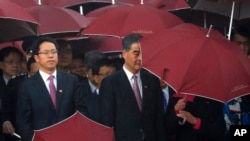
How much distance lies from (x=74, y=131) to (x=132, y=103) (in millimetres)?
1265

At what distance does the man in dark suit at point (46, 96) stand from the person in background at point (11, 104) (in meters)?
0.84

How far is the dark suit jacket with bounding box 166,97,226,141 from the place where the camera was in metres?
8.21

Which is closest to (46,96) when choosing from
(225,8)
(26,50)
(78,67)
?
(26,50)

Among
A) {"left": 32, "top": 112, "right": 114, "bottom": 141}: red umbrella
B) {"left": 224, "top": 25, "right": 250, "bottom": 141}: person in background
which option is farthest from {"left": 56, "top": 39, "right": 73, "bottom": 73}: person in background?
{"left": 32, "top": 112, "right": 114, "bottom": 141}: red umbrella

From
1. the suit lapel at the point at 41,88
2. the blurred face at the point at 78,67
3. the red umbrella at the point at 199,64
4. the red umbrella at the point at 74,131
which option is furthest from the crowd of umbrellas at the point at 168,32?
the red umbrella at the point at 74,131

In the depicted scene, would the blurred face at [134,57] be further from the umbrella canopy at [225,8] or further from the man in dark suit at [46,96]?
the umbrella canopy at [225,8]

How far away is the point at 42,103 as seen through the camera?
8039mm

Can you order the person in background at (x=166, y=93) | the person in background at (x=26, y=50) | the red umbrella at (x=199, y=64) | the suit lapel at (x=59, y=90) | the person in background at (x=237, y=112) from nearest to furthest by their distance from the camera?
the red umbrella at (x=199, y=64) → the suit lapel at (x=59, y=90) → the person in background at (x=237, y=112) → the person in background at (x=166, y=93) → the person in background at (x=26, y=50)

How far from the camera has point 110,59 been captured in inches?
384

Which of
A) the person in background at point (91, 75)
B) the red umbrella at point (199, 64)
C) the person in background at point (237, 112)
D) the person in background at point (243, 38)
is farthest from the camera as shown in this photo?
the person in background at point (243, 38)

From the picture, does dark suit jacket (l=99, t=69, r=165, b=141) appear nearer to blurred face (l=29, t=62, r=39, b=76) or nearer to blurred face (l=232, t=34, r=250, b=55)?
blurred face (l=29, t=62, r=39, b=76)

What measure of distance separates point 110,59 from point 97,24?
509mm

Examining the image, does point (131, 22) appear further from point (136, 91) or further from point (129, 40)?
point (136, 91)

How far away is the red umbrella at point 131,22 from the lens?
966 cm
